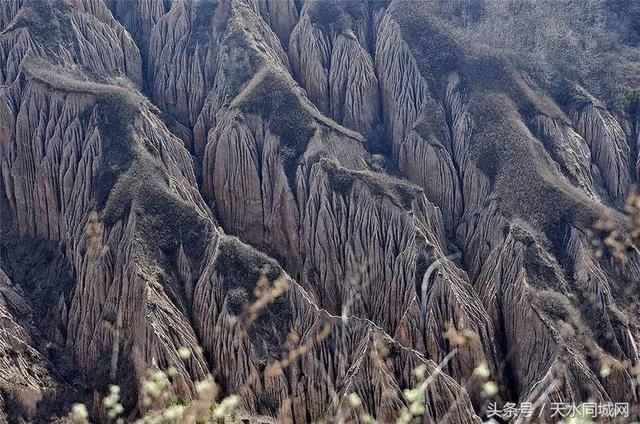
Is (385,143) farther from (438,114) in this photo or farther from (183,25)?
(183,25)

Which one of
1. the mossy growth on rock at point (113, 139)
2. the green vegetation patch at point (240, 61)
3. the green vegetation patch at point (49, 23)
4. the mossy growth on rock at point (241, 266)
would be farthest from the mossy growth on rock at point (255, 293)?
the green vegetation patch at point (49, 23)

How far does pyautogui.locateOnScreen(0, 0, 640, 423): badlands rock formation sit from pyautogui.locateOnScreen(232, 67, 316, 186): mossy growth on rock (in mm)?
115

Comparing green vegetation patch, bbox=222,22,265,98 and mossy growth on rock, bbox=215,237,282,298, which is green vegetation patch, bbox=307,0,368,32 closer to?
green vegetation patch, bbox=222,22,265,98

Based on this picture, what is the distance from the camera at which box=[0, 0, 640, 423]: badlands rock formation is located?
24375 mm

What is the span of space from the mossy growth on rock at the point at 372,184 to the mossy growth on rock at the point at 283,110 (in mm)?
1610

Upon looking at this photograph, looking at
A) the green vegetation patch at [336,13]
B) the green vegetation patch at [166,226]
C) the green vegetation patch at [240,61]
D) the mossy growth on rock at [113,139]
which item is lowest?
the green vegetation patch at [166,226]

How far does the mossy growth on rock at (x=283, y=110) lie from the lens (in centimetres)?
3122

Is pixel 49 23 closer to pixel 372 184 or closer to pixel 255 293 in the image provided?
pixel 372 184

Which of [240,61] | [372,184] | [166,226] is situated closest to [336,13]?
[240,61]

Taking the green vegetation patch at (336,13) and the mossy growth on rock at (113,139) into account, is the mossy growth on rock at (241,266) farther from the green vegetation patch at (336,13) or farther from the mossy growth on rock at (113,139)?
the green vegetation patch at (336,13)

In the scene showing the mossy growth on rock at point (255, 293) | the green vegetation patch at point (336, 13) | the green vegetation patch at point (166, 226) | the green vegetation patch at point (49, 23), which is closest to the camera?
the mossy growth on rock at point (255, 293)

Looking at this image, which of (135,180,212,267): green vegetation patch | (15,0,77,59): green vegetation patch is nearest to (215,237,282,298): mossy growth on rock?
(135,180,212,267): green vegetation patch

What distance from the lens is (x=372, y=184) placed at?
29688 mm

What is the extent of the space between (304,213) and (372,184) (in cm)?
306
